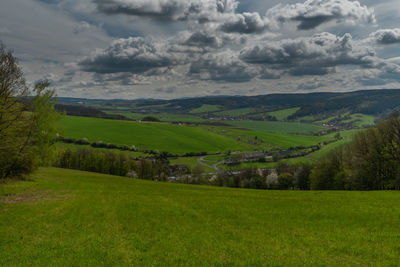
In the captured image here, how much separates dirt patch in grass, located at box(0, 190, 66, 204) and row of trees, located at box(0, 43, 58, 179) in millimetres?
5013

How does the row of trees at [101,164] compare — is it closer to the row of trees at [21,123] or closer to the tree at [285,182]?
the tree at [285,182]

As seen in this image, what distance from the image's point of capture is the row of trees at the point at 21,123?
25.3 m

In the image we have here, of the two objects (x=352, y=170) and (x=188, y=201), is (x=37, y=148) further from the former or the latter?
(x=352, y=170)

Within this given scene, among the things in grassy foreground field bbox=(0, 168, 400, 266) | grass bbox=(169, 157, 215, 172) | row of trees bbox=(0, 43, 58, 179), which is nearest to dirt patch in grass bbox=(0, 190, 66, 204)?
grassy foreground field bbox=(0, 168, 400, 266)

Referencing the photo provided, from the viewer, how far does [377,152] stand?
2025 inches

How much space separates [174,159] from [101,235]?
6516 inches

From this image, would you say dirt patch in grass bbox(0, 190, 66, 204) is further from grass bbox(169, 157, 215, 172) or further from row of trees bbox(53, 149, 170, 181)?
grass bbox(169, 157, 215, 172)

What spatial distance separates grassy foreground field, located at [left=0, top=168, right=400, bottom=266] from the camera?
475 inches

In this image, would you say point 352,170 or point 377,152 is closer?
point 377,152

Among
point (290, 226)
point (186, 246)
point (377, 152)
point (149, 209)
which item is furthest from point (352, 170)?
point (186, 246)

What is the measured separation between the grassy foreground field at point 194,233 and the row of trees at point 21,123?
7.59 metres

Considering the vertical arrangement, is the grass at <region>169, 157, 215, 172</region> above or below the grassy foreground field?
below

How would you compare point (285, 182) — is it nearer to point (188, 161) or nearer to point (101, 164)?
point (101, 164)

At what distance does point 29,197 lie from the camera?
87.3 ft
